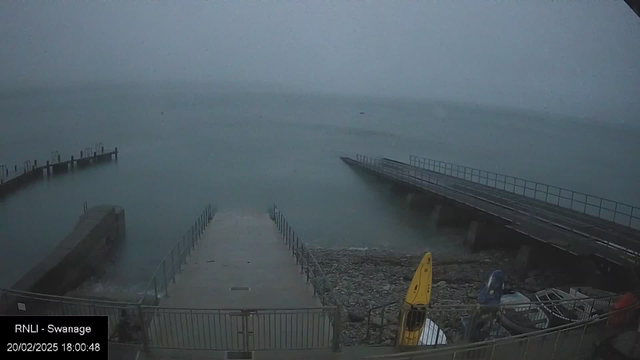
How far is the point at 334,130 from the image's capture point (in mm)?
19250

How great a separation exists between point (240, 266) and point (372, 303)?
181 cm

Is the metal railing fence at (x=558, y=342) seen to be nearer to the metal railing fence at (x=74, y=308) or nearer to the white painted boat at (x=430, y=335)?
the white painted boat at (x=430, y=335)

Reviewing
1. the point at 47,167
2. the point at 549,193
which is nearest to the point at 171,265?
the point at 47,167

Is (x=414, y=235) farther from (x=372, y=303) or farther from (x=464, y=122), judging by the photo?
(x=464, y=122)

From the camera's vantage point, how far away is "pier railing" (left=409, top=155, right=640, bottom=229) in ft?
24.3

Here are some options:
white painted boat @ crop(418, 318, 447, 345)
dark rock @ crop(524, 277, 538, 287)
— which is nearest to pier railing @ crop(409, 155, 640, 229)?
dark rock @ crop(524, 277, 538, 287)

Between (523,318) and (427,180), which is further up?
(523,318)

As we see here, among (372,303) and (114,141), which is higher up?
(114,141)

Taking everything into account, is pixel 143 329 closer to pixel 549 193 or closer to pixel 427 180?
pixel 549 193

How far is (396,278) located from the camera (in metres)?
6.61

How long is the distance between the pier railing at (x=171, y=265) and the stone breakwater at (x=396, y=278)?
1712 mm

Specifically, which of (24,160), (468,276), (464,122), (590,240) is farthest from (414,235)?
(464,122)

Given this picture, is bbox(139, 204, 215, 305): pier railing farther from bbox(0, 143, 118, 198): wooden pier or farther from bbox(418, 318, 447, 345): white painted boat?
bbox(0, 143, 118, 198): wooden pier

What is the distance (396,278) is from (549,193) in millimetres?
5772
